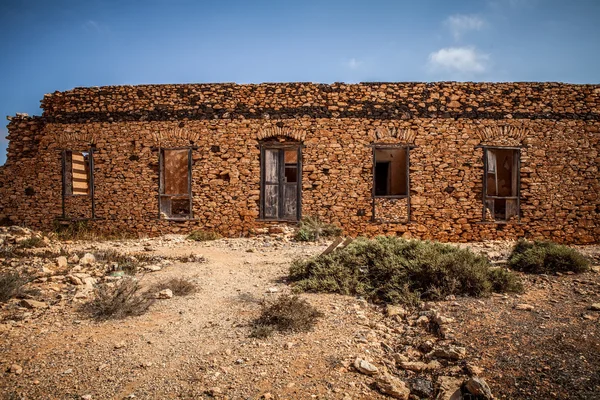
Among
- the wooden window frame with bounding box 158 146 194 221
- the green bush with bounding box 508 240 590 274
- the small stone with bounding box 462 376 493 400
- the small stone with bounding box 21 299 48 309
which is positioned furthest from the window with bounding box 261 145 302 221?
the small stone with bounding box 462 376 493 400

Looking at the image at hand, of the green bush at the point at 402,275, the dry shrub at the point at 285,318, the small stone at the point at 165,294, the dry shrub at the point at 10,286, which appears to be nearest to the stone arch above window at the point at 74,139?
the dry shrub at the point at 10,286

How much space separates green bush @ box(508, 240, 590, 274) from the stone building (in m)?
3.72

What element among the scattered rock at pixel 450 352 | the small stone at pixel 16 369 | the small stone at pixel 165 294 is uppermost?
the small stone at pixel 165 294

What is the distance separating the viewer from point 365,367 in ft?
8.00

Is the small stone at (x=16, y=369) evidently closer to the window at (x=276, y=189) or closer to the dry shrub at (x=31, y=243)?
the dry shrub at (x=31, y=243)

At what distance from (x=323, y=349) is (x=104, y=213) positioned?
8643 mm

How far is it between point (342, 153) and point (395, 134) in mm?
1500

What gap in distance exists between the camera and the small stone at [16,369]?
2.44 m

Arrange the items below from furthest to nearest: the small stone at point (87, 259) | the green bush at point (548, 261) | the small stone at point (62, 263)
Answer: the small stone at point (87, 259), the small stone at point (62, 263), the green bush at point (548, 261)

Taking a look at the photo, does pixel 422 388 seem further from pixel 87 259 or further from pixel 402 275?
pixel 87 259

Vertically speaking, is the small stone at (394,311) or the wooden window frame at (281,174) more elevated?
the wooden window frame at (281,174)

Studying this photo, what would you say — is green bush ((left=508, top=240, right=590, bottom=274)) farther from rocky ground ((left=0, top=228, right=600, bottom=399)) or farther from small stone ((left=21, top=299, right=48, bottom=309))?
small stone ((left=21, top=299, right=48, bottom=309))

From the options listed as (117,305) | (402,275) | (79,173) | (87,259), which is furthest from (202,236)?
(402,275)

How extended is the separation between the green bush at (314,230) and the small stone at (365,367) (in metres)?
5.35
